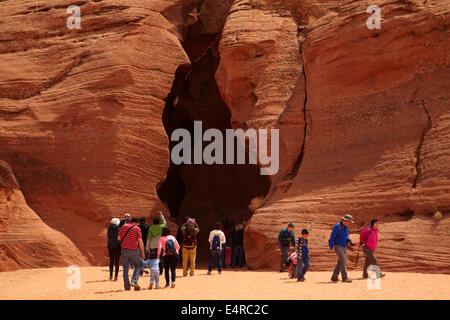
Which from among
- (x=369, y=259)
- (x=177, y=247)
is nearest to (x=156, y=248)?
(x=177, y=247)

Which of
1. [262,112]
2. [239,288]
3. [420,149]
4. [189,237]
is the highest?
[262,112]

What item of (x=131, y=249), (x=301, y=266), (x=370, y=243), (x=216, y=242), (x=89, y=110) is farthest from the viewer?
(x=89, y=110)

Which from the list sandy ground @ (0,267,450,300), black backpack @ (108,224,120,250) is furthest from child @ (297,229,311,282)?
black backpack @ (108,224,120,250)

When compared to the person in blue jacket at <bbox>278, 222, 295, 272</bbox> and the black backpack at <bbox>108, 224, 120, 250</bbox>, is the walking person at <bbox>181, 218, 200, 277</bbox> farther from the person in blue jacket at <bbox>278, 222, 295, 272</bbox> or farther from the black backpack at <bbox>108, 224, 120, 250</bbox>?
the person in blue jacket at <bbox>278, 222, 295, 272</bbox>

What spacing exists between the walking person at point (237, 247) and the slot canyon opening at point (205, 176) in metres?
6.50

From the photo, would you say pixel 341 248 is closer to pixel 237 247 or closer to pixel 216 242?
pixel 216 242

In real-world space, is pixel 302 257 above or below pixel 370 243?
below

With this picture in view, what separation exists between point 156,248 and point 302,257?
128 inches

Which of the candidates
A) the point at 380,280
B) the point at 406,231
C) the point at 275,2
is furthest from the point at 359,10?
the point at 380,280

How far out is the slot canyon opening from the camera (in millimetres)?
24750

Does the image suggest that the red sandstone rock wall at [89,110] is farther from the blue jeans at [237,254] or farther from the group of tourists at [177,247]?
the group of tourists at [177,247]

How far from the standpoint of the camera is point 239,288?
11297 mm

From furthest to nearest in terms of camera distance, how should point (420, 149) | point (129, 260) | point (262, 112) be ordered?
point (262, 112) → point (420, 149) → point (129, 260)

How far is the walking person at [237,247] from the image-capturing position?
17.5 m
